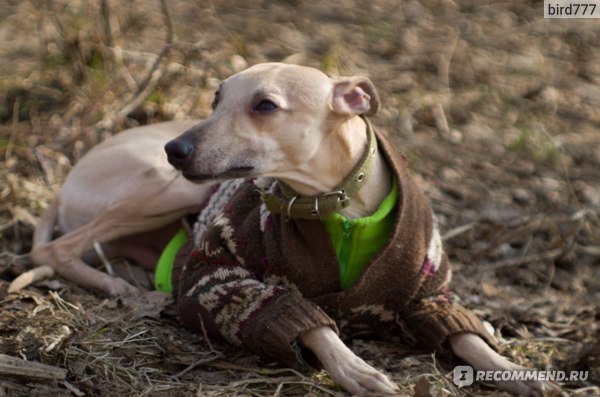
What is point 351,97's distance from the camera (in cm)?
316

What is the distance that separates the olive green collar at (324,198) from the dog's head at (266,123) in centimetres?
12

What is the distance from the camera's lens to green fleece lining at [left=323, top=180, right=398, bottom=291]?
10.5 feet

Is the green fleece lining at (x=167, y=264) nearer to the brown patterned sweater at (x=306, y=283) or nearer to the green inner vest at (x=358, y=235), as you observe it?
the brown patterned sweater at (x=306, y=283)

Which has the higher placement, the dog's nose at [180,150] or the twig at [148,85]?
the dog's nose at [180,150]

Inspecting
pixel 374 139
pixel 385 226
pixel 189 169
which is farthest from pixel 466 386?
pixel 189 169

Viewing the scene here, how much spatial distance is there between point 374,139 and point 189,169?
27.0 inches

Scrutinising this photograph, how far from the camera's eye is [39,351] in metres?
3.17

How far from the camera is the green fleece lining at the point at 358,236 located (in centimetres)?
319

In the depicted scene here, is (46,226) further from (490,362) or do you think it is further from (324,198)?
(490,362)

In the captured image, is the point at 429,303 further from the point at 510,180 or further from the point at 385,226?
the point at 510,180

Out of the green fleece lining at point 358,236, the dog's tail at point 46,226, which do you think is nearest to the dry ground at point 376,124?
the dog's tail at point 46,226

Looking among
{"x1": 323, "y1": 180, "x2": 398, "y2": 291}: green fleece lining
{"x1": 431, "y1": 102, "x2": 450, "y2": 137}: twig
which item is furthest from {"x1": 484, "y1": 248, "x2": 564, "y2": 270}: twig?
{"x1": 431, "y1": 102, "x2": 450, "y2": 137}: twig

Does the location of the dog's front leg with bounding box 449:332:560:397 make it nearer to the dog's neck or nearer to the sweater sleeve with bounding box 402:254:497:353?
the sweater sleeve with bounding box 402:254:497:353

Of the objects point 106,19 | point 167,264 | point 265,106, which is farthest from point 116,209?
point 106,19
